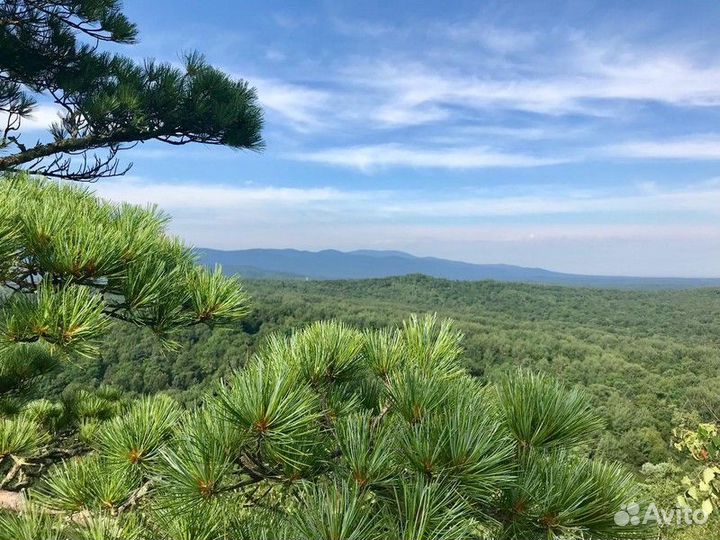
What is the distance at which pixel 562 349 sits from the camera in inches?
1734

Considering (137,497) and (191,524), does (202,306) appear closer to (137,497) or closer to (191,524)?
(137,497)

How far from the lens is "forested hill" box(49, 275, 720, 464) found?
64.5ft

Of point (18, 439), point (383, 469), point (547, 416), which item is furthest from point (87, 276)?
point (18, 439)

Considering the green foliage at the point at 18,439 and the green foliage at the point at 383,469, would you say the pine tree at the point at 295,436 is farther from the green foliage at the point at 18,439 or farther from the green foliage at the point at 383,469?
the green foliage at the point at 18,439

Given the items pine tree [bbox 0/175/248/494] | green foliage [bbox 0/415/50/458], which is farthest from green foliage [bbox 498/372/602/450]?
green foliage [bbox 0/415/50/458]

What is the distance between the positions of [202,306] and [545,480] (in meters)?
1.14

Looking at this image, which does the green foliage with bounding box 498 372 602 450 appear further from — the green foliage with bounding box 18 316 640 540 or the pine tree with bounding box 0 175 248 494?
the pine tree with bounding box 0 175 248 494

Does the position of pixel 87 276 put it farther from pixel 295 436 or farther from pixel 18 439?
pixel 18 439

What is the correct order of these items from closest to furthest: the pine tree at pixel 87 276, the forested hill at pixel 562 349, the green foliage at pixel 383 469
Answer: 1. the green foliage at pixel 383 469
2. the pine tree at pixel 87 276
3. the forested hill at pixel 562 349

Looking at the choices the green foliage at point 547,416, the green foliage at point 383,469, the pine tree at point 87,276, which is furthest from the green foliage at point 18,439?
the green foliage at point 547,416

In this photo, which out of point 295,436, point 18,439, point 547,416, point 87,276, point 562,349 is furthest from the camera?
point 562,349

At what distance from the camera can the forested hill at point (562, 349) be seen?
19656 millimetres

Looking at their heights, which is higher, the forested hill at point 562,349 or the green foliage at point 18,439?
the green foliage at point 18,439

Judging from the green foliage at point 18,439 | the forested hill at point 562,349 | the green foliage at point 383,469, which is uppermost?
the green foliage at point 383,469
